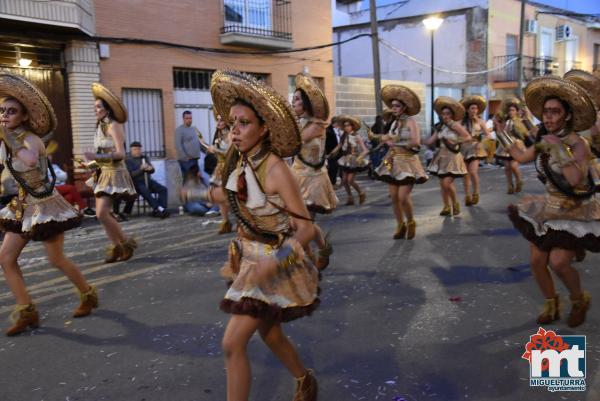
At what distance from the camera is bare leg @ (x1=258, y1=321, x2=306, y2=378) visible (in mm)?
3011

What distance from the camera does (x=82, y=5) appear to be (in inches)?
467

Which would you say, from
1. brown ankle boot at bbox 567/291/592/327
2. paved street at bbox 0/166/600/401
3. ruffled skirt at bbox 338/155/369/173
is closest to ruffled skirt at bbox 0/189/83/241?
paved street at bbox 0/166/600/401

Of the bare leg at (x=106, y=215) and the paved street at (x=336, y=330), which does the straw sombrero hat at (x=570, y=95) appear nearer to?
the paved street at (x=336, y=330)

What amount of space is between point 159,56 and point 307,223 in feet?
39.8

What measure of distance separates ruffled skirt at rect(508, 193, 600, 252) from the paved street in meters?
0.72

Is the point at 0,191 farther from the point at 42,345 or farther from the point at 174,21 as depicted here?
the point at 174,21

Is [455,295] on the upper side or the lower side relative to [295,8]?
lower

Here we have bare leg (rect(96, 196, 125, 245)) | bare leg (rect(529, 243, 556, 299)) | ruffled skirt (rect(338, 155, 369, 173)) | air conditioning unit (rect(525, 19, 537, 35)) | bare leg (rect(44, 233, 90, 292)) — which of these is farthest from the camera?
air conditioning unit (rect(525, 19, 537, 35))

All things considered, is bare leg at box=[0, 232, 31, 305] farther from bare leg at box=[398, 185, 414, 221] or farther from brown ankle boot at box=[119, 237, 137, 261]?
bare leg at box=[398, 185, 414, 221]

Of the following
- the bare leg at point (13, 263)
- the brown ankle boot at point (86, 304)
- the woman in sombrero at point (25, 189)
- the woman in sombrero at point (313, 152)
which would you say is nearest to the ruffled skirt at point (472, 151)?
the woman in sombrero at point (313, 152)

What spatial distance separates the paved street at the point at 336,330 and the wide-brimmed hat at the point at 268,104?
1607 mm

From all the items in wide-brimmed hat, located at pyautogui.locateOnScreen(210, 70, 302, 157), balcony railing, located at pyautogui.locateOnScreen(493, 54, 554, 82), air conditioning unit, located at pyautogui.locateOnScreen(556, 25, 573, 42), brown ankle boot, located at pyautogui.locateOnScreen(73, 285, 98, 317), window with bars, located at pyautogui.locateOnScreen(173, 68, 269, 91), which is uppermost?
air conditioning unit, located at pyautogui.locateOnScreen(556, 25, 573, 42)

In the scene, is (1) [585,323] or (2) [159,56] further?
(2) [159,56]

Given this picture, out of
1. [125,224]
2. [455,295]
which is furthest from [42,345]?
[125,224]
